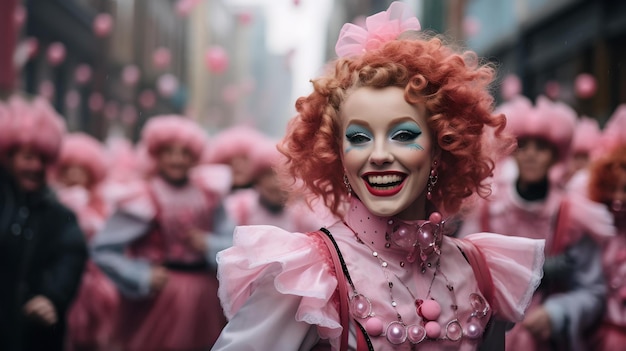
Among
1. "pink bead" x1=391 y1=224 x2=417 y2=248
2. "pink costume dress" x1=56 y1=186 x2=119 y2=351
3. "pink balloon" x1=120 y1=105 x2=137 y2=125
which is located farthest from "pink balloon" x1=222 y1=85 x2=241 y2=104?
"pink bead" x1=391 y1=224 x2=417 y2=248

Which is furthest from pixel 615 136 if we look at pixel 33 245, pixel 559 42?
pixel 559 42

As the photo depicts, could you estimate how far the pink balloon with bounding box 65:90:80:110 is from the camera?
1146cm

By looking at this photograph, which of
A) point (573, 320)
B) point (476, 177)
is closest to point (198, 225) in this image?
point (573, 320)

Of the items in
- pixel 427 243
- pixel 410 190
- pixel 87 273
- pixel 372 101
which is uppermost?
pixel 372 101

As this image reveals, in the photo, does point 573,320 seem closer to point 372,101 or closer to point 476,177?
point 476,177

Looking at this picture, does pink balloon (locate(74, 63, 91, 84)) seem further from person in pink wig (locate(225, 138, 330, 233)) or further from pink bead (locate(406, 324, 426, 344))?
pink bead (locate(406, 324, 426, 344))

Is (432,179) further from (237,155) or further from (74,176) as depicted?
(74,176)

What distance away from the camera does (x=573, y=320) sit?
3.86m

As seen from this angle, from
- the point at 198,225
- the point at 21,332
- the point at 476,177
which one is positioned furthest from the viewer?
the point at 198,225

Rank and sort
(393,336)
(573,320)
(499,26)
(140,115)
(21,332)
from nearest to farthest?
(393,336), (573,320), (21,332), (499,26), (140,115)

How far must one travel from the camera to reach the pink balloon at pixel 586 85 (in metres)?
7.20

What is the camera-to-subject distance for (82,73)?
1192cm

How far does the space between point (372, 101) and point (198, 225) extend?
336cm

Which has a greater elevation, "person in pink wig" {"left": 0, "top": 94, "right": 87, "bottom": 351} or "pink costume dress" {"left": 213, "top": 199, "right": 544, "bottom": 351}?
"pink costume dress" {"left": 213, "top": 199, "right": 544, "bottom": 351}
